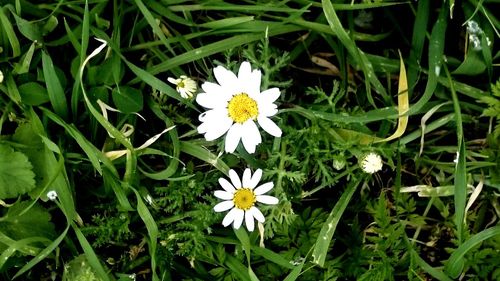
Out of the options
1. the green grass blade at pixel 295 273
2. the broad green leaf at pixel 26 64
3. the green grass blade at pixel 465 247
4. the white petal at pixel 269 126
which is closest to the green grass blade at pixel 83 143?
the broad green leaf at pixel 26 64

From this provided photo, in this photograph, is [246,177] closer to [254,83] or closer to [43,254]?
[254,83]

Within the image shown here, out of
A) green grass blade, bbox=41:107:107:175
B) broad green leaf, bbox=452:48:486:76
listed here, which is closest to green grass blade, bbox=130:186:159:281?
green grass blade, bbox=41:107:107:175

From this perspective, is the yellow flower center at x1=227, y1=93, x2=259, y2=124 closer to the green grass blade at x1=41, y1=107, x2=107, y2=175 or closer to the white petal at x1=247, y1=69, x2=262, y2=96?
the white petal at x1=247, y1=69, x2=262, y2=96

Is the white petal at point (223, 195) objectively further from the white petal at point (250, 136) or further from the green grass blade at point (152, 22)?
the green grass blade at point (152, 22)

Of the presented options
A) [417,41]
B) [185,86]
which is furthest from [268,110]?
[417,41]

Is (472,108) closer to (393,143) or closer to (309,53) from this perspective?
(393,143)
